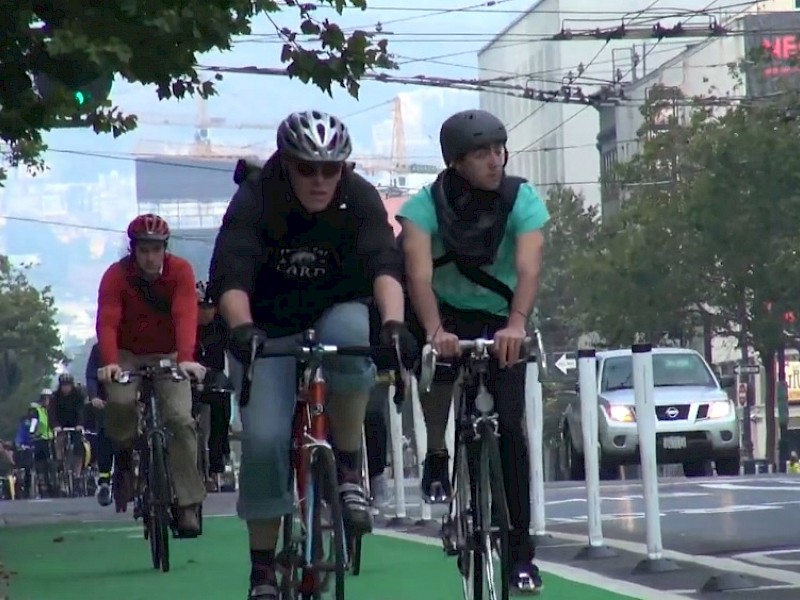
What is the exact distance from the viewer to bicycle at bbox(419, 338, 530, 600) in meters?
8.16

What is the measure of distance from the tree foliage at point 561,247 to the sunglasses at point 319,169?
258 ft

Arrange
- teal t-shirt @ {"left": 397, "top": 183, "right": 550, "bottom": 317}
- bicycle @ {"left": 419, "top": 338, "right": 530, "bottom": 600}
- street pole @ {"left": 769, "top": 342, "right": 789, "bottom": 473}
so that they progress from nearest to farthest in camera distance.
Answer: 1. bicycle @ {"left": 419, "top": 338, "right": 530, "bottom": 600}
2. teal t-shirt @ {"left": 397, "top": 183, "right": 550, "bottom": 317}
3. street pole @ {"left": 769, "top": 342, "right": 789, "bottom": 473}

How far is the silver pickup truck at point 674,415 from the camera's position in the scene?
27.7m

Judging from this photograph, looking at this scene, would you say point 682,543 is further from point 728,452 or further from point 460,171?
point 728,452

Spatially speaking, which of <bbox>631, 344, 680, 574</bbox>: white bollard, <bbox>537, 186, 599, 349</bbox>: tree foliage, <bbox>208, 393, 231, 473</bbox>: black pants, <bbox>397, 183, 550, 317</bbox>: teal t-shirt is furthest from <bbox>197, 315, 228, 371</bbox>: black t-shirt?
<bbox>537, 186, 599, 349</bbox>: tree foliage

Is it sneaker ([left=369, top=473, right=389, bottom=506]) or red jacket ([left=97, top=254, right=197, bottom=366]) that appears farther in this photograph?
red jacket ([left=97, top=254, right=197, bottom=366])

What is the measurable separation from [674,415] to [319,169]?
2064 cm

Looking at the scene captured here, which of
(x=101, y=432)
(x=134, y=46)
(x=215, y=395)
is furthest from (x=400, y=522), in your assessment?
(x=134, y=46)

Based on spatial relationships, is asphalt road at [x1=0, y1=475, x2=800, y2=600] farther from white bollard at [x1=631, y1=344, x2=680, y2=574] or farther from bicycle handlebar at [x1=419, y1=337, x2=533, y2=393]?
bicycle handlebar at [x1=419, y1=337, x2=533, y2=393]

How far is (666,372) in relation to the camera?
29.0 meters

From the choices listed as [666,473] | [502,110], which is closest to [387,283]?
[666,473]

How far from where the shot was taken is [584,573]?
11742 millimetres

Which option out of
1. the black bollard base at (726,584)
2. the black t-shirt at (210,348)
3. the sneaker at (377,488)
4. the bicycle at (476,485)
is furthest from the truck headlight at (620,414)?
the bicycle at (476,485)

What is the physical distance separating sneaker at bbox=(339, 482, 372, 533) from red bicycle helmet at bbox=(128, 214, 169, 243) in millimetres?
4929
